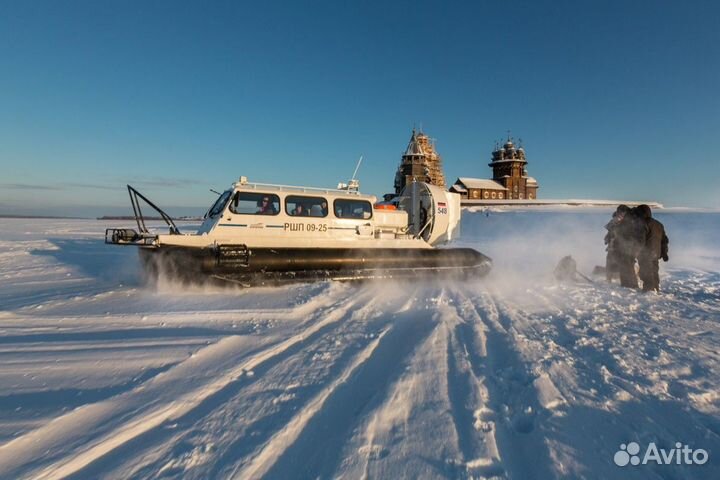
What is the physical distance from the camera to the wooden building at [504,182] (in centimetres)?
5456

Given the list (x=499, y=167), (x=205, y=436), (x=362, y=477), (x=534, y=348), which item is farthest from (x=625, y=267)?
(x=499, y=167)

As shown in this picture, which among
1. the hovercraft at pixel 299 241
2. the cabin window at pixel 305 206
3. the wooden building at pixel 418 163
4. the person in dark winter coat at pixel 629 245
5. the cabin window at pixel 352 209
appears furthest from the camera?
the wooden building at pixel 418 163

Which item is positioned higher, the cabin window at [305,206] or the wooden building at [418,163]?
the wooden building at [418,163]

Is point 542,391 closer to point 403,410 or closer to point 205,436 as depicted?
point 403,410

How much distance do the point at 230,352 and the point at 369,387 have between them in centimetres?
132

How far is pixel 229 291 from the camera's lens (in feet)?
18.2

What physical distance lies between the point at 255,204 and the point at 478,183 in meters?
53.7

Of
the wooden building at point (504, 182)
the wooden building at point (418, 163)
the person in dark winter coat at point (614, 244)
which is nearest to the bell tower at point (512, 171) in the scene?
the wooden building at point (504, 182)

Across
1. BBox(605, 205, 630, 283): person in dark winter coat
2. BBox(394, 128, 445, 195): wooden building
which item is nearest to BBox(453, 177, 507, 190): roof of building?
BBox(394, 128, 445, 195): wooden building

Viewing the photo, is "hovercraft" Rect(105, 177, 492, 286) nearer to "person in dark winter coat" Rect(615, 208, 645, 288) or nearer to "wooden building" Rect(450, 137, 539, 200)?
"person in dark winter coat" Rect(615, 208, 645, 288)

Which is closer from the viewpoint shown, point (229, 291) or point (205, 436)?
point (205, 436)

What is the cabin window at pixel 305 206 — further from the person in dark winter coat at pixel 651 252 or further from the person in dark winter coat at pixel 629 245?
the person in dark winter coat at pixel 651 252

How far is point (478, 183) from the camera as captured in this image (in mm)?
55219

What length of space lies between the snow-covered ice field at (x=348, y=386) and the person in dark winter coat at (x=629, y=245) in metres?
1.41
